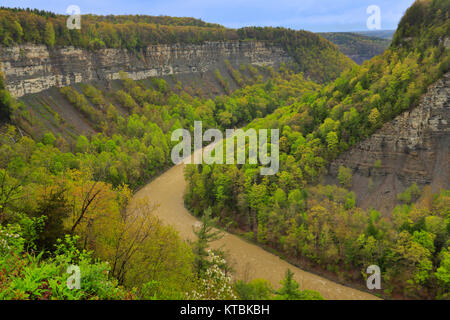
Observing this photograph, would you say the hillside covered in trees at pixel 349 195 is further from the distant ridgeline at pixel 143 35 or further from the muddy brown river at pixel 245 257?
the distant ridgeline at pixel 143 35

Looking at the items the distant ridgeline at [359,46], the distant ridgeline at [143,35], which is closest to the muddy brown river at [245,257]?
the distant ridgeline at [143,35]

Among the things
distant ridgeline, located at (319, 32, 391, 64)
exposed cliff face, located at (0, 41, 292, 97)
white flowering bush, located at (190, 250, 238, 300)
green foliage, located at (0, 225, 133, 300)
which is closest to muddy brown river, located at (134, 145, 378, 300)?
white flowering bush, located at (190, 250, 238, 300)

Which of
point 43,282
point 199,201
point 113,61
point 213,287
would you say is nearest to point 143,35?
point 113,61

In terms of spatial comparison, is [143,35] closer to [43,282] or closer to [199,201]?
[199,201]

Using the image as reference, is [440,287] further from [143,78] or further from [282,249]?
[143,78]

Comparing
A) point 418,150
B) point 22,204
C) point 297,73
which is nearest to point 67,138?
point 22,204

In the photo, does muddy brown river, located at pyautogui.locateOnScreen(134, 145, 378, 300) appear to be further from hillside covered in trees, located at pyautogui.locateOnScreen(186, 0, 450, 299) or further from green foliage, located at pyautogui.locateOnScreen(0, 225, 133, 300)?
green foliage, located at pyautogui.locateOnScreen(0, 225, 133, 300)
